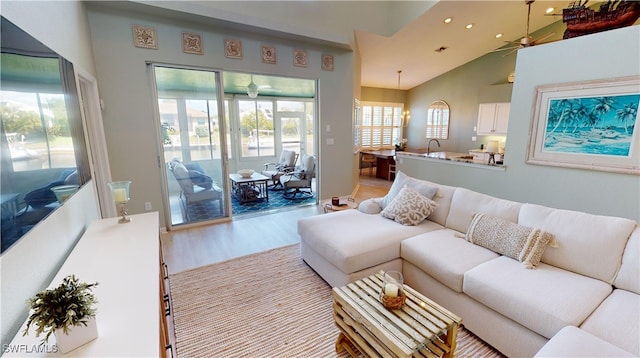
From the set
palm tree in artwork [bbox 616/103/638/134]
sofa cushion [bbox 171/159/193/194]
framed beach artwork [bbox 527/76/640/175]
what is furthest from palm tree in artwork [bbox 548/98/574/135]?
sofa cushion [bbox 171/159/193/194]

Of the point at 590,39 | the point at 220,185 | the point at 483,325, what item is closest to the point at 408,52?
the point at 590,39

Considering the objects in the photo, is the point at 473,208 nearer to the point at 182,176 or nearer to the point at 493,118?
the point at 182,176

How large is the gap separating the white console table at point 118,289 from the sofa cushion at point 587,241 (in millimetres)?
2527

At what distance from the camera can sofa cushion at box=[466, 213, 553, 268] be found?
191 cm

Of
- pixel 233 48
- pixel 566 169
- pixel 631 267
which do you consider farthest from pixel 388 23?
pixel 631 267

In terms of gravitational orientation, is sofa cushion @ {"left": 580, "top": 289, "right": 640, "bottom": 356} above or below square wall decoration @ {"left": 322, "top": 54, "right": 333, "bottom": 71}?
below

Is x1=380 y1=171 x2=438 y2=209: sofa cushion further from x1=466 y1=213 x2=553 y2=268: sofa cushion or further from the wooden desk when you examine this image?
the wooden desk

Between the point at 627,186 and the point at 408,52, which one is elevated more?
the point at 408,52

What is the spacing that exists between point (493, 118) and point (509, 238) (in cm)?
588

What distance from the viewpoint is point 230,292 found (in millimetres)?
2410

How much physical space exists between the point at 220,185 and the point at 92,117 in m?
1.75

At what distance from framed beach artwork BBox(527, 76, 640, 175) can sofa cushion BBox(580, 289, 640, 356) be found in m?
1.71

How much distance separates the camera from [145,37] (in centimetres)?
333

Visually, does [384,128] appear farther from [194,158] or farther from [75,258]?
[75,258]
